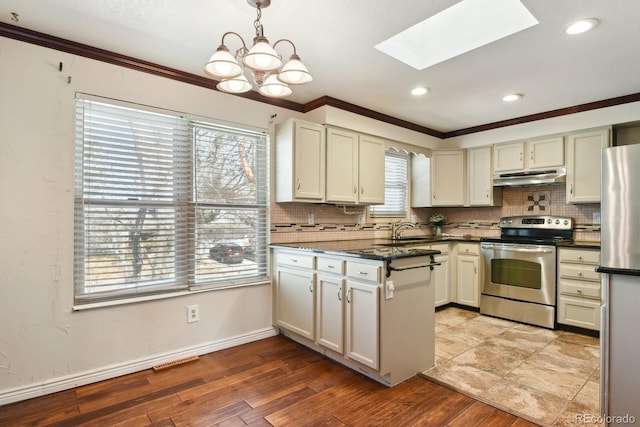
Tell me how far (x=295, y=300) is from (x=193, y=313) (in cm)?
87

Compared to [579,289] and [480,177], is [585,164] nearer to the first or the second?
[480,177]

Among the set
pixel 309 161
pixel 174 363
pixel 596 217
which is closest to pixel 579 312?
pixel 596 217

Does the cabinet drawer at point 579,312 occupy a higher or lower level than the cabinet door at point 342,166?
lower

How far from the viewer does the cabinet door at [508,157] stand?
416 centimetres

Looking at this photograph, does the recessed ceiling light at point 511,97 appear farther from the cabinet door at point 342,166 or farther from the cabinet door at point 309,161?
the cabinet door at point 309,161

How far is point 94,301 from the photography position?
2.52 meters

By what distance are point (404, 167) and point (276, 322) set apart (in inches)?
108

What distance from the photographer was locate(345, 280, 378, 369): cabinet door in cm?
238

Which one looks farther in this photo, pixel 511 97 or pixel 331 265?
pixel 511 97

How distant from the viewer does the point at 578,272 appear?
138 inches

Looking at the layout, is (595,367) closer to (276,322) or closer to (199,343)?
(276,322)

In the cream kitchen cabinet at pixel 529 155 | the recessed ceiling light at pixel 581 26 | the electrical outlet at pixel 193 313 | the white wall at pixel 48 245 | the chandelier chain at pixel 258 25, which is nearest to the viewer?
the chandelier chain at pixel 258 25

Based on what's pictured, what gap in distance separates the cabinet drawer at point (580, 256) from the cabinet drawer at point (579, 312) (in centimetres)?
39

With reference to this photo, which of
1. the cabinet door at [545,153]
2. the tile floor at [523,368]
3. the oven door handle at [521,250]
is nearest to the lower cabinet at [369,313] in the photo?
the tile floor at [523,368]
